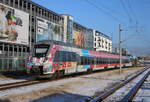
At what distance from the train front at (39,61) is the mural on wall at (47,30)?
23592 mm

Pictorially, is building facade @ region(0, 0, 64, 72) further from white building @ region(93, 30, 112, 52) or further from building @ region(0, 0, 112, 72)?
white building @ region(93, 30, 112, 52)

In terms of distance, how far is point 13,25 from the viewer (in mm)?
35438

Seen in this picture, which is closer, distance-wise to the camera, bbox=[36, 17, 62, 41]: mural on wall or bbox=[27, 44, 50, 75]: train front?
bbox=[27, 44, 50, 75]: train front

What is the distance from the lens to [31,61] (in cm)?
1914

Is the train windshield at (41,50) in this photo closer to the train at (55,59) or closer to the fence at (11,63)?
the train at (55,59)

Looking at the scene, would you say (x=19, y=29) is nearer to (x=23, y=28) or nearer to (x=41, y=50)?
(x=23, y=28)

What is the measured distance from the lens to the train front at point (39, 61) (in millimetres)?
18641

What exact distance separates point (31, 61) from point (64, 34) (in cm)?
3482

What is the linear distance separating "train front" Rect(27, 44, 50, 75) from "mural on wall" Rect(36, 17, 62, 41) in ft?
77.4

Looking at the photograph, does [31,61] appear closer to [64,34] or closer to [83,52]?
[83,52]

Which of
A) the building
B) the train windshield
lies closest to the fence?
the building

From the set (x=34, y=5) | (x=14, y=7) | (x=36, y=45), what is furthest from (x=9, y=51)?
(x=36, y=45)

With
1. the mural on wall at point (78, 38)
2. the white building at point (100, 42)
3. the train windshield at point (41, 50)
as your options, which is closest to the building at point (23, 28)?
the mural on wall at point (78, 38)

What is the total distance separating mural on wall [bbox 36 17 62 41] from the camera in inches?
1708
